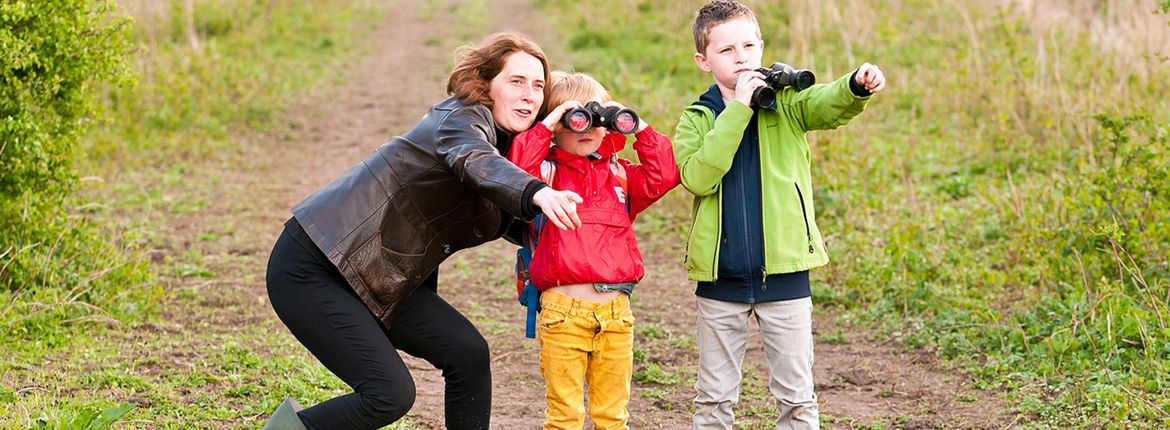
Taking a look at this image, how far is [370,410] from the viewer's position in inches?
139

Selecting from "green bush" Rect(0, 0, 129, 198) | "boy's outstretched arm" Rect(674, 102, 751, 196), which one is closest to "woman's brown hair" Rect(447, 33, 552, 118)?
"boy's outstretched arm" Rect(674, 102, 751, 196)

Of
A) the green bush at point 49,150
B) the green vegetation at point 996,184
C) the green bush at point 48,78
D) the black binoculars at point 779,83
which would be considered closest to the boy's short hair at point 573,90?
the black binoculars at point 779,83

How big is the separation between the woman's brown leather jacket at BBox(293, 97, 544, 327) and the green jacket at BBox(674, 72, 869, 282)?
643 millimetres

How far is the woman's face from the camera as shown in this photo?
365 cm

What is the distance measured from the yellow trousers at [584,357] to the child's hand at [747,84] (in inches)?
28.5

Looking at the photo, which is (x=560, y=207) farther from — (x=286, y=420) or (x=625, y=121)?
(x=286, y=420)

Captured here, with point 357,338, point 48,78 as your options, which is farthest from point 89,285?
point 357,338

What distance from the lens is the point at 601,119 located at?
11.2ft

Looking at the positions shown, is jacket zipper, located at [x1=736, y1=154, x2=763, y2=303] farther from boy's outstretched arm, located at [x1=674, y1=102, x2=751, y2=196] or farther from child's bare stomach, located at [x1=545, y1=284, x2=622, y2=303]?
child's bare stomach, located at [x1=545, y1=284, x2=622, y2=303]

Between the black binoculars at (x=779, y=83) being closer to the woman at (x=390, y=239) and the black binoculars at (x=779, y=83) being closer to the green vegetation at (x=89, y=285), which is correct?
the woman at (x=390, y=239)

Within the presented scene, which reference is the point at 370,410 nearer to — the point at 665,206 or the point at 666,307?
the point at 666,307

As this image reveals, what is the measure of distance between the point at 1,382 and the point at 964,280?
15.4 feet

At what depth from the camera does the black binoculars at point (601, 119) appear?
11.1ft

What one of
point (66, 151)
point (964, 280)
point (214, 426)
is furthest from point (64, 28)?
point (964, 280)
